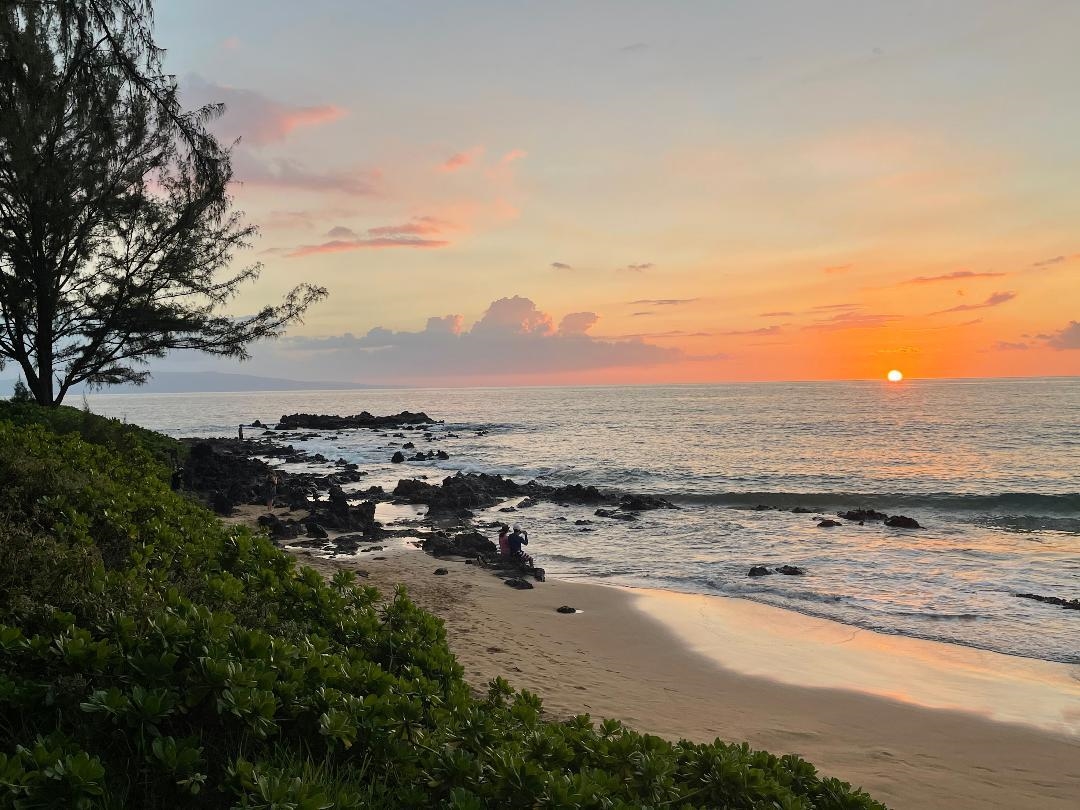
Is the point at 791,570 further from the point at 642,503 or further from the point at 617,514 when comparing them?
the point at 642,503

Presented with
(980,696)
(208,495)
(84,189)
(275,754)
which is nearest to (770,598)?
(980,696)

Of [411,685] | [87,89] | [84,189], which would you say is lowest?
[411,685]

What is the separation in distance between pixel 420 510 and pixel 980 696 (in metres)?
22.0

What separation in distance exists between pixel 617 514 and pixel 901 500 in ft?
49.3

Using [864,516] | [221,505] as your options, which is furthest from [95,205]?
[864,516]

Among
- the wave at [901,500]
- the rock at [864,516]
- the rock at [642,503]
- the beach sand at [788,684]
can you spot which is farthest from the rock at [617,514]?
the beach sand at [788,684]

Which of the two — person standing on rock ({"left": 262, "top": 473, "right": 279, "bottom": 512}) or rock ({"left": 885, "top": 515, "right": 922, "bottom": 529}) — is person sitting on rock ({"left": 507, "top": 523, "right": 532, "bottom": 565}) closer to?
person standing on rock ({"left": 262, "top": 473, "right": 279, "bottom": 512})

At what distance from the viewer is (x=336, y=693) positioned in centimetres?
371

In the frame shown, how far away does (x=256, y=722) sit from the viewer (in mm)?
3324

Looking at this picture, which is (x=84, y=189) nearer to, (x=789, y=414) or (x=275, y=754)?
(x=275, y=754)

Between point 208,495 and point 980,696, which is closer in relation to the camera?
point 980,696

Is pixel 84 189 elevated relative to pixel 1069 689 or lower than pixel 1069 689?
elevated

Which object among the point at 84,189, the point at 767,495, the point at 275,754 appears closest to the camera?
the point at 275,754

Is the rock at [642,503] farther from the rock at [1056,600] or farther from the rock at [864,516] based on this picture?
the rock at [1056,600]
